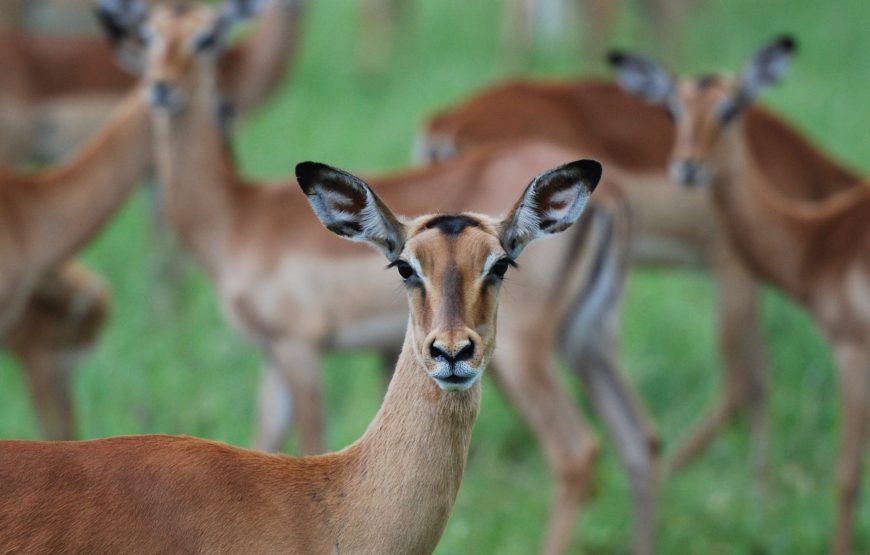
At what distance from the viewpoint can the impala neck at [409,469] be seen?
3.00 meters

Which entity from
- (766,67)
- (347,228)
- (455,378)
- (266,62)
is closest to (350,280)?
(766,67)

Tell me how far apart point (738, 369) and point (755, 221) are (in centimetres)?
83

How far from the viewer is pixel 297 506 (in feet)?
9.80

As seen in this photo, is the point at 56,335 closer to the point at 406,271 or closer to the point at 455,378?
the point at 406,271

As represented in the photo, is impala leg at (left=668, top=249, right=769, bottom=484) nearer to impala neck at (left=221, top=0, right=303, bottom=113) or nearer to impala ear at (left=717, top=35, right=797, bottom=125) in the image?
impala ear at (left=717, top=35, right=797, bottom=125)

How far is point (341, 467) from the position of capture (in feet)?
10.1

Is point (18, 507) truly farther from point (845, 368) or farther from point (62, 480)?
point (845, 368)

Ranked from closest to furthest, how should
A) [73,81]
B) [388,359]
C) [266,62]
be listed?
[388,359]
[73,81]
[266,62]

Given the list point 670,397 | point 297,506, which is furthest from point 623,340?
point 297,506

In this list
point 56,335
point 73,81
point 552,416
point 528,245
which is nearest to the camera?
point 528,245

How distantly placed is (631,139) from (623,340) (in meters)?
0.98

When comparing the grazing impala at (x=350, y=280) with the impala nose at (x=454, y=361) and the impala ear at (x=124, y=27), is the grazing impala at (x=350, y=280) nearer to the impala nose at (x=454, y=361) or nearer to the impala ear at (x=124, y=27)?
the impala ear at (x=124, y=27)

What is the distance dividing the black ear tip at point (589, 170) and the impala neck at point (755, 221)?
2.69m

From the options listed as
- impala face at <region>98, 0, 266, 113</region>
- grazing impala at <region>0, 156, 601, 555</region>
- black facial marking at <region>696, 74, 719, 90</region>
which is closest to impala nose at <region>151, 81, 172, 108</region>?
impala face at <region>98, 0, 266, 113</region>
